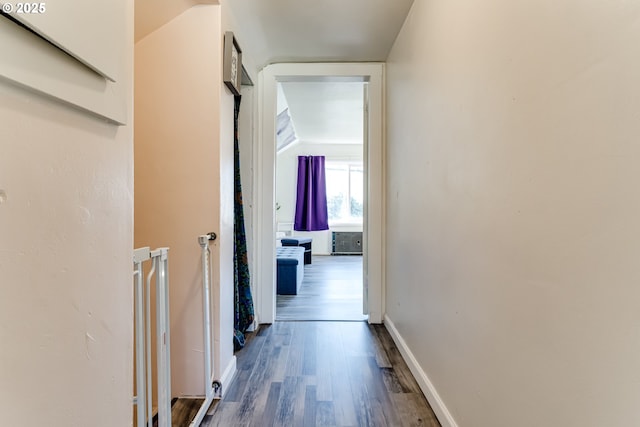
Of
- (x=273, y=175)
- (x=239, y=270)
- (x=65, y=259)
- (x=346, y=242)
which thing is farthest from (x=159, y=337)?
(x=346, y=242)

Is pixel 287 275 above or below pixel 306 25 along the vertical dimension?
below

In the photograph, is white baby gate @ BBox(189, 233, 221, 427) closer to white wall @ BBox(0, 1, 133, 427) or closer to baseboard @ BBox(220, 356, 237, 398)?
baseboard @ BBox(220, 356, 237, 398)

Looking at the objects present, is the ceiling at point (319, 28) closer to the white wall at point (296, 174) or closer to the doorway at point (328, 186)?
the doorway at point (328, 186)

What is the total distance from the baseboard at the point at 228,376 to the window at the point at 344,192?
528 cm

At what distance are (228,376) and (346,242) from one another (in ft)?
16.8

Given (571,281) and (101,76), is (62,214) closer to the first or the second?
(101,76)

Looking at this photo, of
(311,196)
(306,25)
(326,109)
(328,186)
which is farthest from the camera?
(328,186)

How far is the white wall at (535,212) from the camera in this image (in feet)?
2.02

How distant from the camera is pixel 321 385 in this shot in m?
1.82

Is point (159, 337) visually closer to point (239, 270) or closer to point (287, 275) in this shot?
point (239, 270)

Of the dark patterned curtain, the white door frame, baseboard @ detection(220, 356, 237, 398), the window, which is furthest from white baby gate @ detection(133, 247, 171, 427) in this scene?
the window

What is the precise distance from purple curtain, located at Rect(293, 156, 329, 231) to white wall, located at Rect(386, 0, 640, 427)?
201 inches

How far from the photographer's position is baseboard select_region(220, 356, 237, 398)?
1735mm

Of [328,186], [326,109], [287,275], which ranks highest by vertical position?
[326,109]
